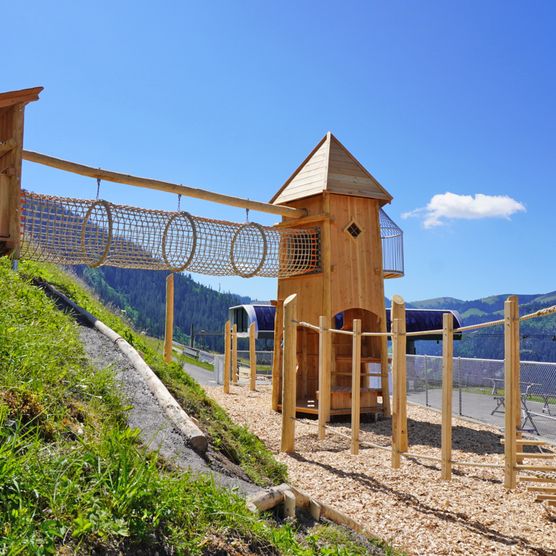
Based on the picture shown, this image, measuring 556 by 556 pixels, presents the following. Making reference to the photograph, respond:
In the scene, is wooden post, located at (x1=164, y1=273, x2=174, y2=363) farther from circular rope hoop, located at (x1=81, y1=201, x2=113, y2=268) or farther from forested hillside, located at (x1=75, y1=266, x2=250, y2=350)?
forested hillside, located at (x1=75, y1=266, x2=250, y2=350)

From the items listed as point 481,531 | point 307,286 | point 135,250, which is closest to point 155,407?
point 481,531

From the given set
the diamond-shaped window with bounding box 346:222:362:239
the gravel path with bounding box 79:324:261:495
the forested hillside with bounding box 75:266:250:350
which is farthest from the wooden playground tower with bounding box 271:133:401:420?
the forested hillside with bounding box 75:266:250:350

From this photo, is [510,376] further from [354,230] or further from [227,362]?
[227,362]

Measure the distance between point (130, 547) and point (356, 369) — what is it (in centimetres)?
489

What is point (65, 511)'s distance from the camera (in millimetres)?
2811

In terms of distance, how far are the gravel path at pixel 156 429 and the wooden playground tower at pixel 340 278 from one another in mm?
5165

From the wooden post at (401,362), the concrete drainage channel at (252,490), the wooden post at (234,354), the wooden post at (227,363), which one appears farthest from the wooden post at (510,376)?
the wooden post at (234,354)

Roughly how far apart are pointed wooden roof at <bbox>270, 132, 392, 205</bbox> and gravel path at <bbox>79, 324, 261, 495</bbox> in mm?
6047

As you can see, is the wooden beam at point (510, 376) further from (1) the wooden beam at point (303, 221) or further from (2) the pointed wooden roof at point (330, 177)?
(2) the pointed wooden roof at point (330, 177)

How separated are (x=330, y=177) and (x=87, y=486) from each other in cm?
904

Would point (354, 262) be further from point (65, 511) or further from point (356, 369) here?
point (65, 511)

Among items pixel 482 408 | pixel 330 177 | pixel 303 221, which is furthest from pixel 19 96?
pixel 482 408

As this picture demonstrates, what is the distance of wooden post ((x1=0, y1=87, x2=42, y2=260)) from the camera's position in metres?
7.44

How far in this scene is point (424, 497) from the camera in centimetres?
631
